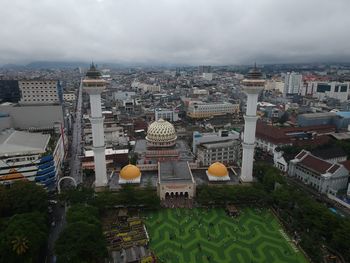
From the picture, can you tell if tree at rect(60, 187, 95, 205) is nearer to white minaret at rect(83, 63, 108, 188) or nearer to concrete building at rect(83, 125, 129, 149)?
white minaret at rect(83, 63, 108, 188)

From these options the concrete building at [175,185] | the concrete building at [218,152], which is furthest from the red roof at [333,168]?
the concrete building at [175,185]

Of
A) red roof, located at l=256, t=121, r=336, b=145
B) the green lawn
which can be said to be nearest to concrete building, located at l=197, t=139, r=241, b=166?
red roof, located at l=256, t=121, r=336, b=145

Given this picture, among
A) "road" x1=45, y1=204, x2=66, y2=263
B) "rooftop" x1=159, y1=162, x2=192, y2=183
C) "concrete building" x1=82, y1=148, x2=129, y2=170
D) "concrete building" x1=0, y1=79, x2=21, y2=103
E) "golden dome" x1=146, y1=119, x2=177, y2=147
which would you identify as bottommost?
"road" x1=45, y1=204, x2=66, y2=263

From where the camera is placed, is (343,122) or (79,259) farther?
(343,122)

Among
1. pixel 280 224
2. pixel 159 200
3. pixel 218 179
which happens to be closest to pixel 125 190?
pixel 159 200

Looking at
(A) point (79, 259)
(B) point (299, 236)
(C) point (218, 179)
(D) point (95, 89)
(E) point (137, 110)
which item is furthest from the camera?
(E) point (137, 110)

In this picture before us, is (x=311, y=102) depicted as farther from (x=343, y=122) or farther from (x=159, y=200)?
(x=159, y=200)

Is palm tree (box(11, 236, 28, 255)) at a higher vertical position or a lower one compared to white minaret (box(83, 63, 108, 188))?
lower
